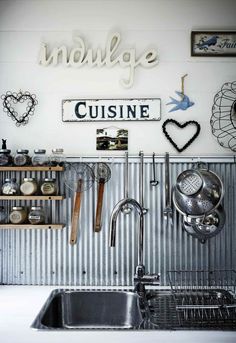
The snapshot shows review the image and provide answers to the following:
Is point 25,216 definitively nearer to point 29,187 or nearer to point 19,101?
point 29,187

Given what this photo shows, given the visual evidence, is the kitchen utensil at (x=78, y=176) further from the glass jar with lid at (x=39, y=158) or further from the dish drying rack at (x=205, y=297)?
the dish drying rack at (x=205, y=297)

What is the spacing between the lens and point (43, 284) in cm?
243

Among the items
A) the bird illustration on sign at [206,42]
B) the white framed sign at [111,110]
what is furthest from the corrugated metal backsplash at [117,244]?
the bird illustration on sign at [206,42]

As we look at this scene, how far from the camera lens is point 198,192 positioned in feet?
7.34

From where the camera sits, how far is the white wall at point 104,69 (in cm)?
247

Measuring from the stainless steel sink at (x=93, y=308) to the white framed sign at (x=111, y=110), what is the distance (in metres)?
1.04

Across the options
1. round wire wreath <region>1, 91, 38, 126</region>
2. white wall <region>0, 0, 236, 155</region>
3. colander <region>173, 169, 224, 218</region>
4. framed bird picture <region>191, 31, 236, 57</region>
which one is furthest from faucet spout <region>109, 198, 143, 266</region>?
framed bird picture <region>191, 31, 236, 57</region>

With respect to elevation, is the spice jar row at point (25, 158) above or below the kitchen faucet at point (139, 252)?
above

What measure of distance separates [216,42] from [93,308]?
176 cm

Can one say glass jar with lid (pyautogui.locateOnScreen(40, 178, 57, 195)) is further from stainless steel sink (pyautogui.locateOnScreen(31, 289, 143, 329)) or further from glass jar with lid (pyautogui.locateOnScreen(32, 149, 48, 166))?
stainless steel sink (pyautogui.locateOnScreen(31, 289, 143, 329))

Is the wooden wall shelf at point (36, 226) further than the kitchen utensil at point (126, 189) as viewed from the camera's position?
No

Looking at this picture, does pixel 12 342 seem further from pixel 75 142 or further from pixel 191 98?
pixel 191 98

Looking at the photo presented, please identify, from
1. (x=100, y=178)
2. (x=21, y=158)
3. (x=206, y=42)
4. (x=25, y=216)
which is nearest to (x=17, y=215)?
(x=25, y=216)

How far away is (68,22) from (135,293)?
1691mm
